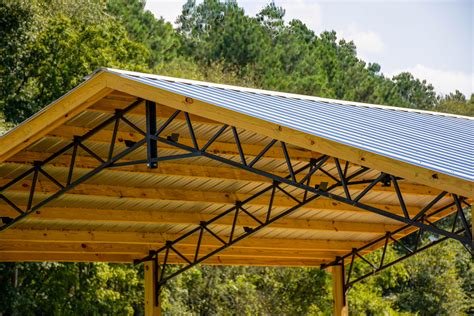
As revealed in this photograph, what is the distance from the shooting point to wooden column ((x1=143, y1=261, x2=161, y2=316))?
640 inches

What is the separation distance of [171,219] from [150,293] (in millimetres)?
1657

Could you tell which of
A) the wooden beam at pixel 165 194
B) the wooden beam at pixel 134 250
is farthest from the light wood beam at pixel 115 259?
the wooden beam at pixel 165 194

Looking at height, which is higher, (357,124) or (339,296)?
(357,124)

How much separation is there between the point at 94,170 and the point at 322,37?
45.3m

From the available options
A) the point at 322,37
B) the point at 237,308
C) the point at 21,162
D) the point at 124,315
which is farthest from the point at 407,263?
the point at 322,37

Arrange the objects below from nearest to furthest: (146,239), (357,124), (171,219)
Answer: (357,124) < (171,219) < (146,239)

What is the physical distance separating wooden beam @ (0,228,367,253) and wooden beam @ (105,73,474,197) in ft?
14.7

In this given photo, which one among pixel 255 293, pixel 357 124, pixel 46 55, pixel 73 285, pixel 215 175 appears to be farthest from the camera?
pixel 255 293

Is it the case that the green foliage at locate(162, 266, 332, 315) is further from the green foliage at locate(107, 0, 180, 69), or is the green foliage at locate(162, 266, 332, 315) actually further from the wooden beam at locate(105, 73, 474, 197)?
the wooden beam at locate(105, 73, 474, 197)

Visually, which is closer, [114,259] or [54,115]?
[54,115]

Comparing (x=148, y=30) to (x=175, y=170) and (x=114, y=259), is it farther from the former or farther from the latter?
(x=175, y=170)

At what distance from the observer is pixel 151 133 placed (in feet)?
36.9

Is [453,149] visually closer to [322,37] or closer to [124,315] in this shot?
[124,315]

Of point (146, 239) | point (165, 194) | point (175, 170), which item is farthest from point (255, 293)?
point (175, 170)
